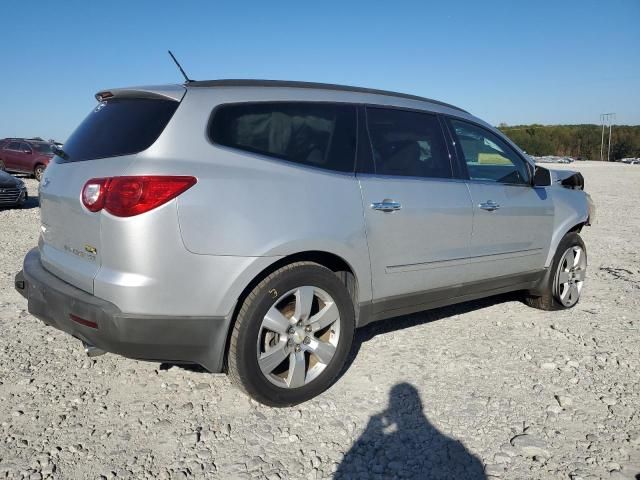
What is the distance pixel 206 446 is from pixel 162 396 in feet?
2.13

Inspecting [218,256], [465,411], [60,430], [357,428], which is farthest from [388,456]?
[60,430]

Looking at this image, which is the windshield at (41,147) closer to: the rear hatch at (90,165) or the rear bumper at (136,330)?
the rear hatch at (90,165)

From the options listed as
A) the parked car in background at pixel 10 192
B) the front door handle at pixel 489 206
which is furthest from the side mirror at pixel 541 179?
the parked car in background at pixel 10 192

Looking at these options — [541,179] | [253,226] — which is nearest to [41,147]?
[541,179]

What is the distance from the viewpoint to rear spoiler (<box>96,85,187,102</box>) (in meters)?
2.90

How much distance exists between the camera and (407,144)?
376 centimetres

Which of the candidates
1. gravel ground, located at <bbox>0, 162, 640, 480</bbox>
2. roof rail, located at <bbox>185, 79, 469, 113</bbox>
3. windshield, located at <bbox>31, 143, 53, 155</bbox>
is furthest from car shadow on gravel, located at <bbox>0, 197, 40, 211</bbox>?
roof rail, located at <bbox>185, 79, 469, 113</bbox>

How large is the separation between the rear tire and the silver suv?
129 cm

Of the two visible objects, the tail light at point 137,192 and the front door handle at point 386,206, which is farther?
the front door handle at point 386,206

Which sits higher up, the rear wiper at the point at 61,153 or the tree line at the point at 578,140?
the tree line at the point at 578,140

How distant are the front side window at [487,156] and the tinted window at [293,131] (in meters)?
1.14

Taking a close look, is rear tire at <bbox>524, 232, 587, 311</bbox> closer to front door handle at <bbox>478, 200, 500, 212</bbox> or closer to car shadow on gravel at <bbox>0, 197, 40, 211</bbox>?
front door handle at <bbox>478, 200, 500, 212</bbox>

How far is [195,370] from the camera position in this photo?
359 centimetres

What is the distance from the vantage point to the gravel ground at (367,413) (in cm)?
258
